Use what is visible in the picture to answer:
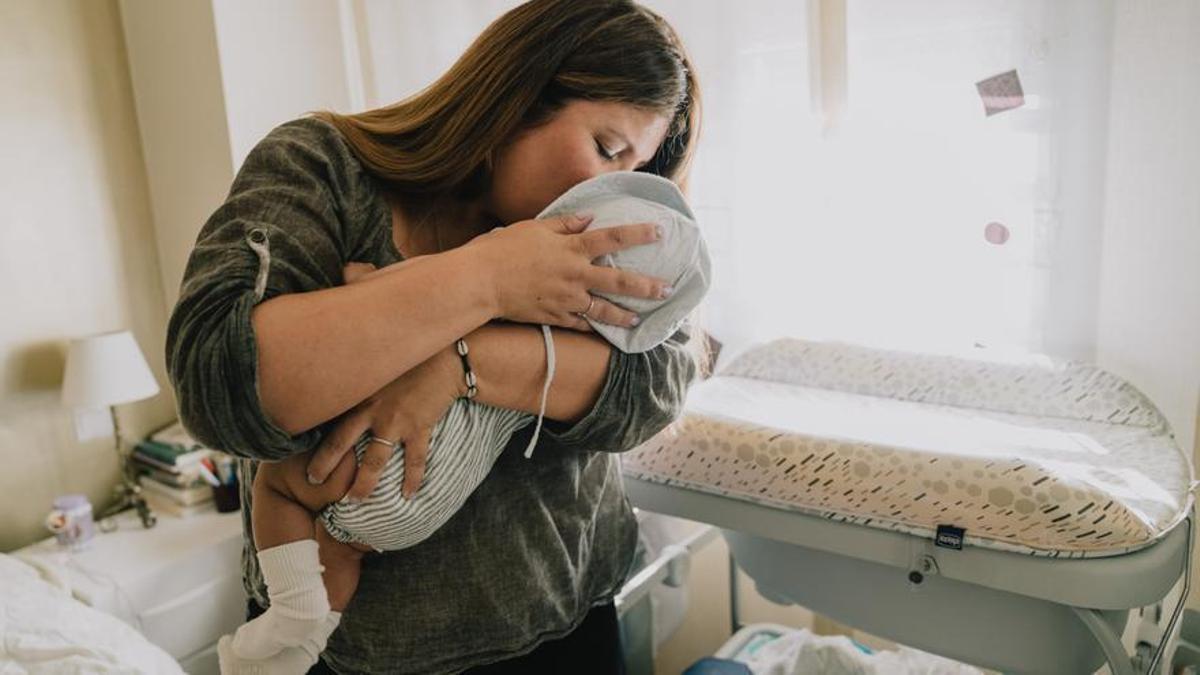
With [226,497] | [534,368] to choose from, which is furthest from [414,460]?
[226,497]

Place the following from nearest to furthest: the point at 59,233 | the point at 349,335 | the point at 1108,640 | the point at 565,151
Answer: the point at 349,335, the point at 565,151, the point at 1108,640, the point at 59,233

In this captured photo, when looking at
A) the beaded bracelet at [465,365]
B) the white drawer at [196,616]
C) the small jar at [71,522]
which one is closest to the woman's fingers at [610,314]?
the beaded bracelet at [465,365]

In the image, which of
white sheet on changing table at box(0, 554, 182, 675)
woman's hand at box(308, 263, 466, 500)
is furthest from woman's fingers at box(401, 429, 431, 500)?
white sheet on changing table at box(0, 554, 182, 675)

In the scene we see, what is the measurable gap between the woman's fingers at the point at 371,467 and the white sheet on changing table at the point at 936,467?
599mm

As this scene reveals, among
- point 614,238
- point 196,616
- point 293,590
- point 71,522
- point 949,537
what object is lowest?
point 196,616

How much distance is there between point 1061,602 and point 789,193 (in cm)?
119

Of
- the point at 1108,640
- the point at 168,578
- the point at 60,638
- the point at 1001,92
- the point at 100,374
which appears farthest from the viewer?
the point at 100,374

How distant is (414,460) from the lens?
75 cm

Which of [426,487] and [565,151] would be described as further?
[565,151]

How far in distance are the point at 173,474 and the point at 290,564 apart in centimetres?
175

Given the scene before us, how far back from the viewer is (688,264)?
83 cm

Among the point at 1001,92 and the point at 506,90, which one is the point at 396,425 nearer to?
the point at 506,90

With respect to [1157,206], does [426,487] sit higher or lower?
lower

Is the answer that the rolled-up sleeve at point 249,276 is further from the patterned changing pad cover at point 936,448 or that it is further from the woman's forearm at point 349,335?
the patterned changing pad cover at point 936,448
